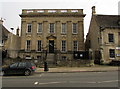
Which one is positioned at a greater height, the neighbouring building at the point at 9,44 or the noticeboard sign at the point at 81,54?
the neighbouring building at the point at 9,44

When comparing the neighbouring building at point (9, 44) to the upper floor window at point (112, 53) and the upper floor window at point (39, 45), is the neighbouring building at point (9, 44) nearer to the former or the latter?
the upper floor window at point (39, 45)

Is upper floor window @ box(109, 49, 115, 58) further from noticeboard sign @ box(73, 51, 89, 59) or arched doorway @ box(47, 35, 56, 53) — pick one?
arched doorway @ box(47, 35, 56, 53)

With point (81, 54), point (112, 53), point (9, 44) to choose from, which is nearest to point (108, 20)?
point (112, 53)

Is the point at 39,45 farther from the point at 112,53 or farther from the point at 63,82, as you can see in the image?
the point at 63,82

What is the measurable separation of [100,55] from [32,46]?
14.1 m

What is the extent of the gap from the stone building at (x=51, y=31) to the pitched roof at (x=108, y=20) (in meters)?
3.60

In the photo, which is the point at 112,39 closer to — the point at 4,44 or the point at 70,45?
the point at 70,45

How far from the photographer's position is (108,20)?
26.6 m

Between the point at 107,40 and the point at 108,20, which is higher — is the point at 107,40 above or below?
below

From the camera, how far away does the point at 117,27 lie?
2467cm

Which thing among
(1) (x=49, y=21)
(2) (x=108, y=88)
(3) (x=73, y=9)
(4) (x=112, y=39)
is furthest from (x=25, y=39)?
(2) (x=108, y=88)

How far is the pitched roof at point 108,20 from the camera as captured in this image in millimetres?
25406

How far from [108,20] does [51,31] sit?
1241 centimetres

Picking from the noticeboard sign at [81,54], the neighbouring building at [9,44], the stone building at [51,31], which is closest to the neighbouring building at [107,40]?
the noticeboard sign at [81,54]
